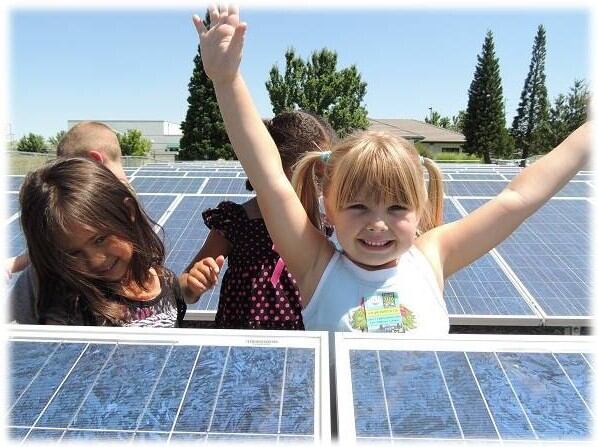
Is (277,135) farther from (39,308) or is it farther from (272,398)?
(272,398)

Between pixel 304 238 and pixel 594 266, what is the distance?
11.0ft

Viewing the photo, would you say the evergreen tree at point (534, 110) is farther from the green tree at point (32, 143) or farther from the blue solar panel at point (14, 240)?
Result: the blue solar panel at point (14, 240)

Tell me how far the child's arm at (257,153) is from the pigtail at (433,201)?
501mm

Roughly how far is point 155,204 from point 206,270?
3671 mm

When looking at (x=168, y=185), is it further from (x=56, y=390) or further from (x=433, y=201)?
(x=56, y=390)

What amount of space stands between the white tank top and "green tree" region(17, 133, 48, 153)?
65.4 meters

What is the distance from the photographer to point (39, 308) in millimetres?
2520

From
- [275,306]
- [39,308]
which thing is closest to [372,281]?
[275,306]

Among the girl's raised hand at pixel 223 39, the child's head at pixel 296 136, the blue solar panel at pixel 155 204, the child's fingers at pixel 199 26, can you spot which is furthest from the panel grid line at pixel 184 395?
the blue solar panel at pixel 155 204

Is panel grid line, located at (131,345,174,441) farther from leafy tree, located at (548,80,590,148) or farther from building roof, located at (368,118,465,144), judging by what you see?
building roof, located at (368,118,465,144)

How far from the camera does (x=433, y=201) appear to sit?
102 inches

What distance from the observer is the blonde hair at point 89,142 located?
3.82m

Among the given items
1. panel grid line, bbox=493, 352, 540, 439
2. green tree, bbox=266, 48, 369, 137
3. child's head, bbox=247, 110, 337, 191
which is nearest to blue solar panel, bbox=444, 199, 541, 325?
child's head, bbox=247, 110, 337, 191

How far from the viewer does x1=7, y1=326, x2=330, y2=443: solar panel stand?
4.16 ft
